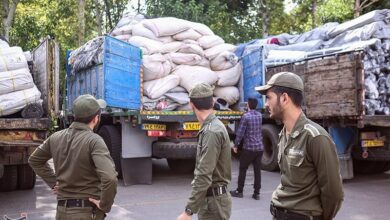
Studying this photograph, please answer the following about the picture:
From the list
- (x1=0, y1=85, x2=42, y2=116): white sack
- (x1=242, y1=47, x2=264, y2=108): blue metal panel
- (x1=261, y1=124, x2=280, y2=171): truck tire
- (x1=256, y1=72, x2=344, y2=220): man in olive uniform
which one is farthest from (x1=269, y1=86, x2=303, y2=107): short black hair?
(x1=261, y1=124, x2=280, y2=171): truck tire

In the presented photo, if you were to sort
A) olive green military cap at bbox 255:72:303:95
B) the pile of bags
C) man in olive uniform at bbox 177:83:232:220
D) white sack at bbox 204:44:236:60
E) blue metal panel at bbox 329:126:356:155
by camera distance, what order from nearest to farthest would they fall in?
olive green military cap at bbox 255:72:303:95 → man in olive uniform at bbox 177:83:232:220 → the pile of bags → blue metal panel at bbox 329:126:356:155 → white sack at bbox 204:44:236:60

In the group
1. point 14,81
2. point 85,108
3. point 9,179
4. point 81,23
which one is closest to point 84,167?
point 85,108

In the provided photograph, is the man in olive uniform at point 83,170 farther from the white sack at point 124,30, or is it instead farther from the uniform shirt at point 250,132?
the white sack at point 124,30

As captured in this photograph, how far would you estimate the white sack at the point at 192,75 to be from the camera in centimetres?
812

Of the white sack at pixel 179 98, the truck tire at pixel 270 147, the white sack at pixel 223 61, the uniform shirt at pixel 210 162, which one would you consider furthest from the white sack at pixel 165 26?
the uniform shirt at pixel 210 162

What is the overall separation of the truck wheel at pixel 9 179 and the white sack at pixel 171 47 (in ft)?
10.5

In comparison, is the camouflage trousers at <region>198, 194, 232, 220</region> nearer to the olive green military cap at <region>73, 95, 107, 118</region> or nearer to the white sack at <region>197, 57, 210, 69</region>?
the olive green military cap at <region>73, 95, 107, 118</region>

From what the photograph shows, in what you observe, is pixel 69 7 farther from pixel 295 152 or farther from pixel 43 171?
pixel 295 152

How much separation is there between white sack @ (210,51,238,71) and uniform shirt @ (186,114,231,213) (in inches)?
214

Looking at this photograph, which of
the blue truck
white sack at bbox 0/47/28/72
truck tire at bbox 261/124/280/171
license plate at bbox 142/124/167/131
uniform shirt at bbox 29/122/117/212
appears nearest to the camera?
uniform shirt at bbox 29/122/117/212

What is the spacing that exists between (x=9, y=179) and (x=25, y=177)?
0.83ft

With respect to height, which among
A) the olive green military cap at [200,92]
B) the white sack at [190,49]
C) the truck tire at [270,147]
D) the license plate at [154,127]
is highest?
the white sack at [190,49]

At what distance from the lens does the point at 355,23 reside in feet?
29.5

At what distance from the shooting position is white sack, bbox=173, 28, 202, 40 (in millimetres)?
8523
